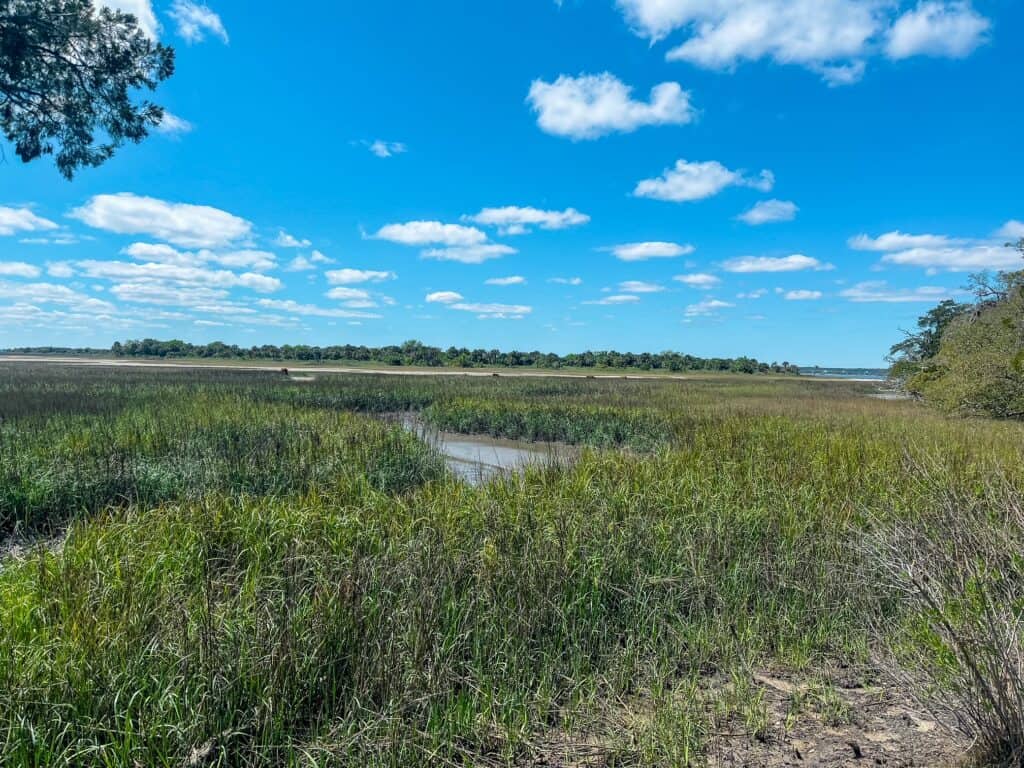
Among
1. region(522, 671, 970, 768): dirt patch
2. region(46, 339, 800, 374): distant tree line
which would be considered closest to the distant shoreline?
region(46, 339, 800, 374): distant tree line

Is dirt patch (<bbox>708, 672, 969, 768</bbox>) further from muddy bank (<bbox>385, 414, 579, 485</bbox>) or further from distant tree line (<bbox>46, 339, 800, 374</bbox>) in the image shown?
distant tree line (<bbox>46, 339, 800, 374</bbox>)

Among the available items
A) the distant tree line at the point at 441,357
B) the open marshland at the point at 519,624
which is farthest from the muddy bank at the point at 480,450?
the distant tree line at the point at 441,357

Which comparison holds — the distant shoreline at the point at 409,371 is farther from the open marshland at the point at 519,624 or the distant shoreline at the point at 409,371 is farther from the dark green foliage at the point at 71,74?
the open marshland at the point at 519,624

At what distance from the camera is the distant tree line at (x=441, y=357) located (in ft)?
321

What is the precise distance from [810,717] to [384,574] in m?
3.04

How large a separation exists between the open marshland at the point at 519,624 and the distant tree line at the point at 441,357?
277 feet

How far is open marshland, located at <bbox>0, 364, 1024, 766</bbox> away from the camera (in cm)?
285

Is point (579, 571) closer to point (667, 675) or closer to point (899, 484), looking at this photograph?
point (667, 675)

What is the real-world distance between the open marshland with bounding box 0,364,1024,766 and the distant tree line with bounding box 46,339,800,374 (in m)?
84.3

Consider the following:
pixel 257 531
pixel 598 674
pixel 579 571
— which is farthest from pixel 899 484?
pixel 257 531

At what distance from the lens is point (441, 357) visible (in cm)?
9781

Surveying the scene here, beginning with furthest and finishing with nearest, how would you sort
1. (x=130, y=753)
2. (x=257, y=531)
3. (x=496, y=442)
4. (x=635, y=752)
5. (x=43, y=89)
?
(x=496, y=442) → (x=43, y=89) → (x=257, y=531) → (x=635, y=752) → (x=130, y=753)

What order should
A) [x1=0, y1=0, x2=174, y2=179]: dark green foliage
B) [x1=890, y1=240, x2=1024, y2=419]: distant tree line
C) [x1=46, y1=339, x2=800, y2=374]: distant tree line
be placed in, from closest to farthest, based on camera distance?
[x1=0, y1=0, x2=174, y2=179]: dark green foliage → [x1=890, y1=240, x2=1024, y2=419]: distant tree line → [x1=46, y1=339, x2=800, y2=374]: distant tree line

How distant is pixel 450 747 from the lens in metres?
2.92
